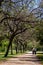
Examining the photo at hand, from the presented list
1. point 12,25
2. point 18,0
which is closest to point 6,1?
point 18,0

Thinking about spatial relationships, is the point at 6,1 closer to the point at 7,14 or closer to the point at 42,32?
the point at 7,14

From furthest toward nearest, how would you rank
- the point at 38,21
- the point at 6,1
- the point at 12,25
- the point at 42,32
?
1. the point at 12,25
2. the point at 42,32
3. the point at 38,21
4. the point at 6,1

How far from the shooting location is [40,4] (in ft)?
127

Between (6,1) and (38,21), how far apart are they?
1467cm

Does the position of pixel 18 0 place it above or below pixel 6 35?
above

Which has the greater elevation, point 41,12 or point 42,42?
point 41,12

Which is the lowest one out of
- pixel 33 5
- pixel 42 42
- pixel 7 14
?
pixel 42 42

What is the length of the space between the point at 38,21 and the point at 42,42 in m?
9.14

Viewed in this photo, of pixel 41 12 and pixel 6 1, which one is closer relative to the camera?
pixel 6 1

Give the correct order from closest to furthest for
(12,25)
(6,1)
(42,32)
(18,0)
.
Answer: (6,1) < (18,0) < (42,32) < (12,25)

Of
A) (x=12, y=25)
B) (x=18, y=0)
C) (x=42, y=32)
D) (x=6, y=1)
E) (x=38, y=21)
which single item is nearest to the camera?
(x=6, y=1)

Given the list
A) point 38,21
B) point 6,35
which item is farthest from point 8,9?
point 6,35

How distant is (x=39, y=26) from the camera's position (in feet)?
129

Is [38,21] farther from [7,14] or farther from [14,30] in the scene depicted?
[7,14]
